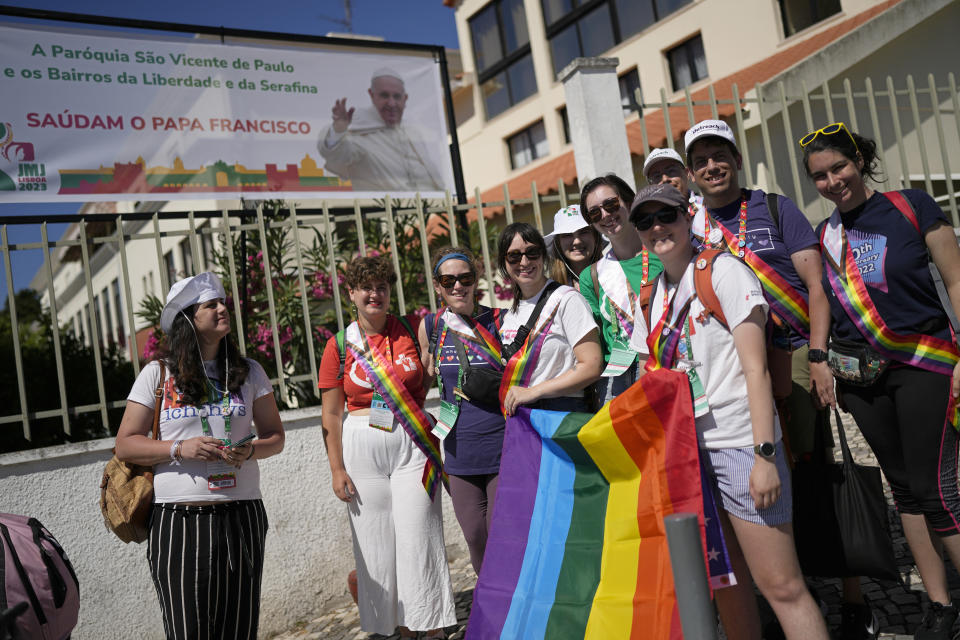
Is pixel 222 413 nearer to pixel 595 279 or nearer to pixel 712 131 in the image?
pixel 595 279

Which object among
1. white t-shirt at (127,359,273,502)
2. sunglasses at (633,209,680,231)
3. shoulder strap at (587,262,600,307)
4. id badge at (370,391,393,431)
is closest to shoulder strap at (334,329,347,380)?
id badge at (370,391,393,431)

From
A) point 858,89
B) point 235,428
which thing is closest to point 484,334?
point 235,428

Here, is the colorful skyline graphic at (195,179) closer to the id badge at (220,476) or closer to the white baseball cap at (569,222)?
the white baseball cap at (569,222)

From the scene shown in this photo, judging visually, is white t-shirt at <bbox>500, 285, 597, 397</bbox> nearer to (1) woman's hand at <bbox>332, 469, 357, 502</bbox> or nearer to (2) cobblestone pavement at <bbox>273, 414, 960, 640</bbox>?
(1) woman's hand at <bbox>332, 469, 357, 502</bbox>

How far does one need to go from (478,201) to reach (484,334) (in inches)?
98.5

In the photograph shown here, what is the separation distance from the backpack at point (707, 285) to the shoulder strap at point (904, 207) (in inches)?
38.6

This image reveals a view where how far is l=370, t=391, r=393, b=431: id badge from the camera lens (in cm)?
406

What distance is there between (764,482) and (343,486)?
2.29m

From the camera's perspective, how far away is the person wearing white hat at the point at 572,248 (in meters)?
3.96

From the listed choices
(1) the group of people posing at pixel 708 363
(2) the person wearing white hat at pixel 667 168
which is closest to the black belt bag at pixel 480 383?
(1) the group of people posing at pixel 708 363

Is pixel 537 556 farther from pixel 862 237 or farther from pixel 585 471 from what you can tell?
pixel 862 237

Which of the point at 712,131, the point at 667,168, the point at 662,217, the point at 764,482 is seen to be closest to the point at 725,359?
the point at 764,482

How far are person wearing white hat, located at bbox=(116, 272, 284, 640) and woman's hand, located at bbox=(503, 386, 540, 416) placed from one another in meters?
1.10

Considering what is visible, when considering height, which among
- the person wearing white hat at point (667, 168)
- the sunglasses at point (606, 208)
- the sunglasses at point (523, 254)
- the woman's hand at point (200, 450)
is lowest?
the woman's hand at point (200, 450)
